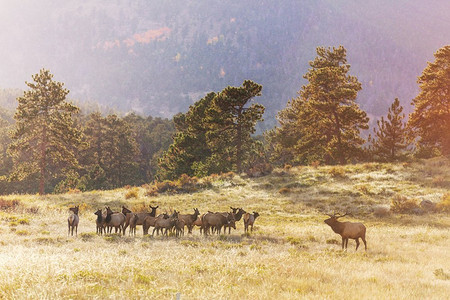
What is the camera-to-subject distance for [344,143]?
142ft

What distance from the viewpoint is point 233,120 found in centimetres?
4212

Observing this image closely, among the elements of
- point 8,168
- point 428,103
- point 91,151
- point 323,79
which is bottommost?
point 8,168

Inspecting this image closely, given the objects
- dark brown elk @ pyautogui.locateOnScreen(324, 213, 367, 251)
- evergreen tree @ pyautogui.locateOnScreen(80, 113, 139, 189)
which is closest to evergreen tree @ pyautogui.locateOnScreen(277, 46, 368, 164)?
dark brown elk @ pyautogui.locateOnScreen(324, 213, 367, 251)

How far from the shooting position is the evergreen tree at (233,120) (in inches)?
1601

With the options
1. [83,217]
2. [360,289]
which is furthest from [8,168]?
[360,289]

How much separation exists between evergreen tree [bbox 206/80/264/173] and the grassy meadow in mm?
14369

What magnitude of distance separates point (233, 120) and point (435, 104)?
83.8 feet

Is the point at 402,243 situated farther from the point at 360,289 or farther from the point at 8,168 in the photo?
the point at 8,168

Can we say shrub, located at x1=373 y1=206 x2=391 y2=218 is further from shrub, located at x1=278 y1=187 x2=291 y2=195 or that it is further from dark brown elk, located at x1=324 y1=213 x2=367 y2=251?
dark brown elk, located at x1=324 y1=213 x2=367 y2=251

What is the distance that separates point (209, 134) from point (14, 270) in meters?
35.2

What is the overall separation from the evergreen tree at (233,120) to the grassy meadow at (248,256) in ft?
47.1

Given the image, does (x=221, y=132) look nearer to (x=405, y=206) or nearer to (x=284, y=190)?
(x=284, y=190)

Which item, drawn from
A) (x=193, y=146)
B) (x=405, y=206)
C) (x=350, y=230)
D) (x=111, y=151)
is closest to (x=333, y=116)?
(x=193, y=146)

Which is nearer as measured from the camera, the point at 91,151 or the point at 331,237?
the point at 331,237
